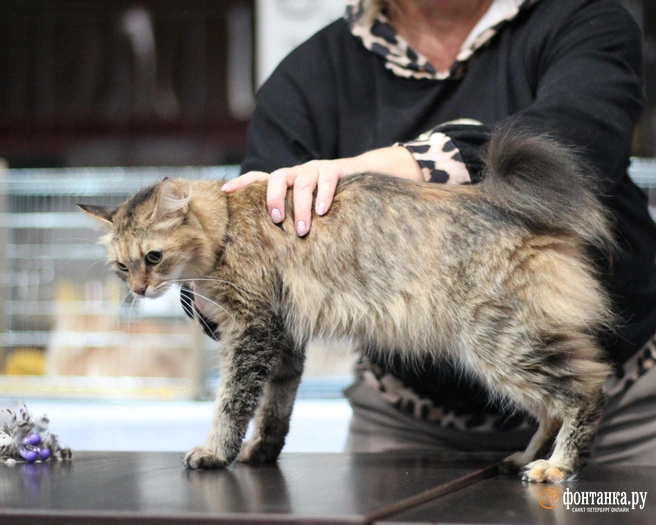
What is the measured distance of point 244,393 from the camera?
1.29 m

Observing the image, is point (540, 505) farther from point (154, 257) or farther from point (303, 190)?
point (154, 257)

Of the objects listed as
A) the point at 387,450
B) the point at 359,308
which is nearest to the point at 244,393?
the point at 359,308

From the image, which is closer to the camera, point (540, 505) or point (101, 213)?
point (540, 505)

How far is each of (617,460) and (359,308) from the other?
579 mm

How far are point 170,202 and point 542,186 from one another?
0.62 meters

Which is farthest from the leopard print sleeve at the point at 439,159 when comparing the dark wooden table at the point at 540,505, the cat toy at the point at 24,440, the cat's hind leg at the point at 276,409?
the cat toy at the point at 24,440

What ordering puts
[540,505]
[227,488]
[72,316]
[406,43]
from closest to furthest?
[540,505]
[227,488]
[406,43]
[72,316]

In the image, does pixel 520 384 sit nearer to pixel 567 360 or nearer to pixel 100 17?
pixel 567 360

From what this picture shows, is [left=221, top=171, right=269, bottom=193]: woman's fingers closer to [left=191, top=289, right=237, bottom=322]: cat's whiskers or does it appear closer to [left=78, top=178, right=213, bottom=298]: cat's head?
[left=78, top=178, right=213, bottom=298]: cat's head

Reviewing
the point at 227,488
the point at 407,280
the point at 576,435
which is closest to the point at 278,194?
the point at 407,280

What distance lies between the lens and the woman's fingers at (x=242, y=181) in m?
1.42

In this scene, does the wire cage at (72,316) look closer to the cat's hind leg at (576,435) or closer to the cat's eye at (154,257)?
the cat's eye at (154,257)

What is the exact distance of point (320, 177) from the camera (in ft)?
4.35

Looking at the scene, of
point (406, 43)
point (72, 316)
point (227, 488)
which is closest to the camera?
point (227, 488)
